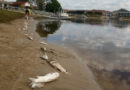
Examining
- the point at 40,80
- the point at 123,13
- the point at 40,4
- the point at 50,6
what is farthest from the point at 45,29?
the point at 123,13

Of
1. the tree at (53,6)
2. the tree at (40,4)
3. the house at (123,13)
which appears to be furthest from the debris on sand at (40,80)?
the house at (123,13)

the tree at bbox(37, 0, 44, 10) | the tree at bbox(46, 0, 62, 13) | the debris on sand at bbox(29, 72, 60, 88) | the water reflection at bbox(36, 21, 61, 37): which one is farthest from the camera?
the tree at bbox(37, 0, 44, 10)

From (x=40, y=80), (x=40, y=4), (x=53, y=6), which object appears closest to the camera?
(x=40, y=80)

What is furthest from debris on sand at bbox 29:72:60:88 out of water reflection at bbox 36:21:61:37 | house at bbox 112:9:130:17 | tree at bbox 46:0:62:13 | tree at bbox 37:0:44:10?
house at bbox 112:9:130:17

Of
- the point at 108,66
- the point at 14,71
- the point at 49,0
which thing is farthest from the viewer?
the point at 49,0

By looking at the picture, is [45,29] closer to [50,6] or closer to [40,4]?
[50,6]

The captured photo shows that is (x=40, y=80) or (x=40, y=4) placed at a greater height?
(x=40, y=4)

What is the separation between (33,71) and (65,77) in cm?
98

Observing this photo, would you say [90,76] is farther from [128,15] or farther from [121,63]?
[128,15]

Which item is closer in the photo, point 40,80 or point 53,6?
point 40,80

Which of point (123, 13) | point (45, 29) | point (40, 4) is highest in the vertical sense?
point (40, 4)

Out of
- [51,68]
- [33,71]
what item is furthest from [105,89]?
[33,71]

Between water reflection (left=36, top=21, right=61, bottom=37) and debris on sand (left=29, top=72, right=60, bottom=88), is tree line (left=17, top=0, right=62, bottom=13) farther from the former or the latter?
debris on sand (left=29, top=72, right=60, bottom=88)

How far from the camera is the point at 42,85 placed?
3.22m
